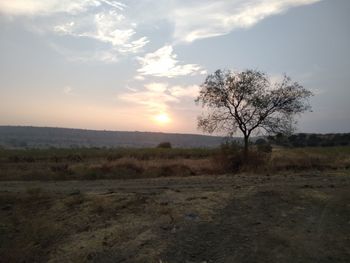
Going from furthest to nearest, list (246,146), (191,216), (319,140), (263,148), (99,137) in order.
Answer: (99,137), (319,140), (263,148), (246,146), (191,216)

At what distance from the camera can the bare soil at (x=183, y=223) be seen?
938cm

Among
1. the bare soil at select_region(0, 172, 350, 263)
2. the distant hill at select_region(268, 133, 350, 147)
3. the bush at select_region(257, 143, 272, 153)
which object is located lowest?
the bare soil at select_region(0, 172, 350, 263)

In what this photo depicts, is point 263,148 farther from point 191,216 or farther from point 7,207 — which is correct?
point 191,216

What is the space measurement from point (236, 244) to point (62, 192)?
26.9 feet

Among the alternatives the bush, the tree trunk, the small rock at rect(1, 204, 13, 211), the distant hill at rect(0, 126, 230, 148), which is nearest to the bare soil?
the small rock at rect(1, 204, 13, 211)

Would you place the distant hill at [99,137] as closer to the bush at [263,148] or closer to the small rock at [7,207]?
the bush at [263,148]

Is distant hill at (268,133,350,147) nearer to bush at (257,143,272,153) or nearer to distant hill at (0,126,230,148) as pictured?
bush at (257,143,272,153)

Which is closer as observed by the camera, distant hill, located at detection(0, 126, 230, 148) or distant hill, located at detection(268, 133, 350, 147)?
distant hill, located at detection(268, 133, 350, 147)

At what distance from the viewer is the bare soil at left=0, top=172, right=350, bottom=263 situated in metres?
9.38

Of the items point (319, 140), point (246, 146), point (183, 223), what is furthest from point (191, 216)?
point (319, 140)

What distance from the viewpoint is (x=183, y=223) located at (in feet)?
35.3

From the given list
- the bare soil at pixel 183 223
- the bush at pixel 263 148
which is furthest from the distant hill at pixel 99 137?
the bare soil at pixel 183 223

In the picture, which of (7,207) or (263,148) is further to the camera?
(263,148)

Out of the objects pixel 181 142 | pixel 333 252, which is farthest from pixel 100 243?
pixel 181 142
